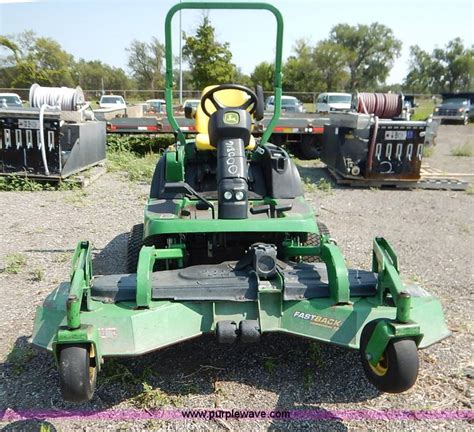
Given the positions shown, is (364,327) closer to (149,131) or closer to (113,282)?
(113,282)

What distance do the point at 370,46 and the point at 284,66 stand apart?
1771 centimetres

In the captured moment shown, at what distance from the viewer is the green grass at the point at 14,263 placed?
4.52 m

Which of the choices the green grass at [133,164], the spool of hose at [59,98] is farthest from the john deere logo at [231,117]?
the spool of hose at [59,98]

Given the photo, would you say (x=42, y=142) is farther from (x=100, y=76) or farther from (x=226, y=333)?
(x=100, y=76)

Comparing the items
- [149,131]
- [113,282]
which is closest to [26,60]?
[149,131]

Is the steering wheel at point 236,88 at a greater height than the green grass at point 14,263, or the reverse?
the steering wheel at point 236,88

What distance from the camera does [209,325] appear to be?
272cm

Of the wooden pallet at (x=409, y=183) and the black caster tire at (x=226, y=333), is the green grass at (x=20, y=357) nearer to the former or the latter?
the black caster tire at (x=226, y=333)

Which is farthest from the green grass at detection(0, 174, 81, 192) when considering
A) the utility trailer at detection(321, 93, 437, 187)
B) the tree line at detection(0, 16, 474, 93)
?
the tree line at detection(0, 16, 474, 93)

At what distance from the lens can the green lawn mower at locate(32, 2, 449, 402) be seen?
236 cm

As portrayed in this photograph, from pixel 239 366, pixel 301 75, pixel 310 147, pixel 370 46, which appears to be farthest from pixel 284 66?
pixel 239 366

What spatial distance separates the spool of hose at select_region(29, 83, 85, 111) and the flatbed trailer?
1.16 m

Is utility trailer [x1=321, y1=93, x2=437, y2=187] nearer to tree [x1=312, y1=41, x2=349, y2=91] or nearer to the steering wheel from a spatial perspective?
the steering wheel

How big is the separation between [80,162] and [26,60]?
3867cm
